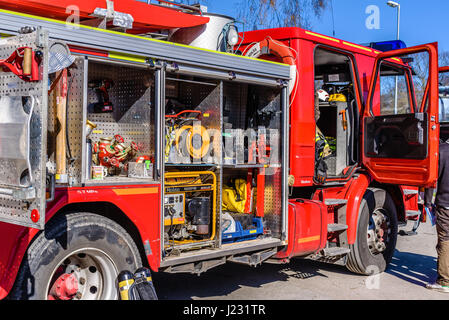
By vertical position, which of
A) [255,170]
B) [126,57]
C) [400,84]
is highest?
[400,84]

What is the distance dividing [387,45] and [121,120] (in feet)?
13.1

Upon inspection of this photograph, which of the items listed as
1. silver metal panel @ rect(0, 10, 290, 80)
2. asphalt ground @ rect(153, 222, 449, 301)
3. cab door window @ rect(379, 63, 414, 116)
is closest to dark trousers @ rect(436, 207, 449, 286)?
asphalt ground @ rect(153, 222, 449, 301)

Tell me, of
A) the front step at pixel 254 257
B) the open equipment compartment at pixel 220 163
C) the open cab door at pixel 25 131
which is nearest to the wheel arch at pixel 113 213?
the open equipment compartment at pixel 220 163

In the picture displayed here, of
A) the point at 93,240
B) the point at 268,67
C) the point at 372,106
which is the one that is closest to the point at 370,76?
the point at 372,106

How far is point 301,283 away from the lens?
6.54 meters

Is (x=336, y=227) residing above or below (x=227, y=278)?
above

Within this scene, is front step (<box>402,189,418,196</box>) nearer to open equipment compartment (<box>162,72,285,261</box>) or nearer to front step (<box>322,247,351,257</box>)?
front step (<box>322,247,351,257</box>)

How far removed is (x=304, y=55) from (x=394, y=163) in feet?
5.42

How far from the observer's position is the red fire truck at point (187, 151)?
3678 millimetres

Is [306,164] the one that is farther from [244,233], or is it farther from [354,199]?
[244,233]

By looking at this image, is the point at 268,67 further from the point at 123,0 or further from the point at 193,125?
the point at 123,0

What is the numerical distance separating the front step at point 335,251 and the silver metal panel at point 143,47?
212 centimetres

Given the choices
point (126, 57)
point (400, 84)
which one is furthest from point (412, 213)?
point (126, 57)

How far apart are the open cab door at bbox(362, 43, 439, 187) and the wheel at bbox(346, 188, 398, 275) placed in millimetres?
491
